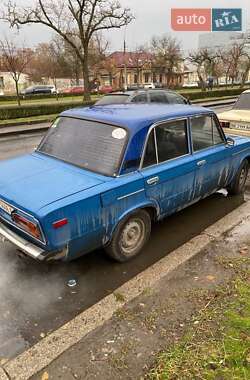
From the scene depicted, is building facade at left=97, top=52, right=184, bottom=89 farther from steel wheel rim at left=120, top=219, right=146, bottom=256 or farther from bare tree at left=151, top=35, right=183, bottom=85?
steel wheel rim at left=120, top=219, right=146, bottom=256

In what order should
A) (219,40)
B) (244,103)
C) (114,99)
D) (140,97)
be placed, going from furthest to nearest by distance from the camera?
(219,40) < (140,97) < (114,99) < (244,103)

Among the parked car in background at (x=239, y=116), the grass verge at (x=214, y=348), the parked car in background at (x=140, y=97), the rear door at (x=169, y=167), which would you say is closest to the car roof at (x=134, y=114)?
the rear door at (x=169, y=167)

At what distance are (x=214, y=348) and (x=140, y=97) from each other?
10.1 meters

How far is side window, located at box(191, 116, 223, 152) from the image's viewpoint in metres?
4.89

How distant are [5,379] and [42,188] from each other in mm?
1734

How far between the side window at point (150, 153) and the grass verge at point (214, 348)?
1.70 metres

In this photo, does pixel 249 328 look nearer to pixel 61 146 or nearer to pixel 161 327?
pixel 161 327

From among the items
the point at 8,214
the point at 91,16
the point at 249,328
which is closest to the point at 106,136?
the point at 8,214

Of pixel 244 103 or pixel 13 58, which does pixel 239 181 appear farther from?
pixel 13 58

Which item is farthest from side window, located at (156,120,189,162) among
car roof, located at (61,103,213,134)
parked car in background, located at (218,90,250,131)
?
parked car in background, located at (218,90,250,131)

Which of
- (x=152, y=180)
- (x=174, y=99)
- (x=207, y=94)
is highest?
(x=207, y=94)

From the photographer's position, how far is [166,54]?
176ft

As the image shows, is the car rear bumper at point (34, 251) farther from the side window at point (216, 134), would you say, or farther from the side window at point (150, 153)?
the side window at point (216, 134)

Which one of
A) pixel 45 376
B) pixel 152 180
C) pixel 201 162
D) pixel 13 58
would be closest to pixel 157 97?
pixel 201 162
